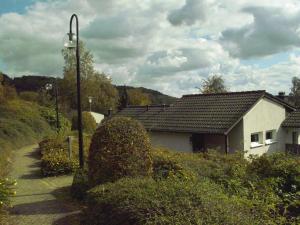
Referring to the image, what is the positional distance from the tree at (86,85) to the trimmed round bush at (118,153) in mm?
49745

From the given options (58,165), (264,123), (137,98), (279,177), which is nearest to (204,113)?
(264,123)

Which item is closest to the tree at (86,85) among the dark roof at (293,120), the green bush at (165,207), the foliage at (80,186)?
the dark roof at (293,120)

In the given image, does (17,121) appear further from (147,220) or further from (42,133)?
(147,220)

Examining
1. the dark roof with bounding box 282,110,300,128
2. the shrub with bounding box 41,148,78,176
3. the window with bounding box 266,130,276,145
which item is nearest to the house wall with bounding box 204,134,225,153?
the window with bounding box 266,130,276,145

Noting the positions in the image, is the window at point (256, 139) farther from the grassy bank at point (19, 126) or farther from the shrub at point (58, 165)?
A: the grassy bank at point (19, 126)

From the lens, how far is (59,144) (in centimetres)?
2241

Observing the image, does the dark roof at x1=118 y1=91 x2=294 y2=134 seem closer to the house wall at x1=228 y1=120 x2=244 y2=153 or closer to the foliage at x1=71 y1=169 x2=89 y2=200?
the house wall at x1=228 y1=120 x2=244 y2=153

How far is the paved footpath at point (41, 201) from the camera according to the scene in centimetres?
979

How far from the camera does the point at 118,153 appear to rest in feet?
32.7

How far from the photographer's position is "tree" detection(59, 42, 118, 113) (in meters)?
61.2

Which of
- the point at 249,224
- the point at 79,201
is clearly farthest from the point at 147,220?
the point at 79,201

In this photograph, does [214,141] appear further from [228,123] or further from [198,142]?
[228,123]

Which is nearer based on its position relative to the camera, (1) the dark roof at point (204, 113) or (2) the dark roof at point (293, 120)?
(1) the dark roof at point (204, 113)

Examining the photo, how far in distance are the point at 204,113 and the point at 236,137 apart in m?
3.16
